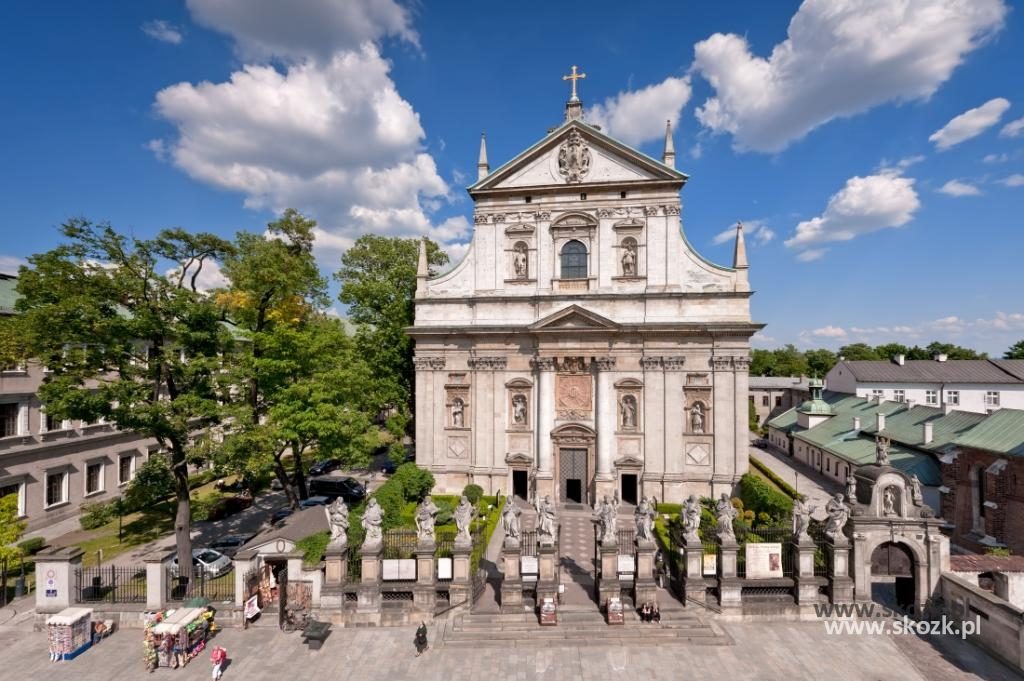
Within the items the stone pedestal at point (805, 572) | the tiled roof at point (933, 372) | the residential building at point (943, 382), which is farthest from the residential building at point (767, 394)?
the stone pedestal at point (805, 572)

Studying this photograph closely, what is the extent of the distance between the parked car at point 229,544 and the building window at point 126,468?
13247mm

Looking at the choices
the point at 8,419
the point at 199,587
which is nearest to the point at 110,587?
the point at 199,587

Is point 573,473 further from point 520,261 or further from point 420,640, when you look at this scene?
point 420,640

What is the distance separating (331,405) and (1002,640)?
23984 millimetres

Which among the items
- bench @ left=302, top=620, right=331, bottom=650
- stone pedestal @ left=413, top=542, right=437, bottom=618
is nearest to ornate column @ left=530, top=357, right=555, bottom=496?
stone pedestal @ left=413, top=542, right=437, bottom=618

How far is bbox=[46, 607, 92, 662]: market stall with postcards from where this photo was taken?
43.2 feet

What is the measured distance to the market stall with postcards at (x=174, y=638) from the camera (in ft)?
41.9

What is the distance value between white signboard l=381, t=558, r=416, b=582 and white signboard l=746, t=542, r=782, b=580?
11.1 meters

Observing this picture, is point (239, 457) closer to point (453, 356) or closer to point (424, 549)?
point (424, 549)

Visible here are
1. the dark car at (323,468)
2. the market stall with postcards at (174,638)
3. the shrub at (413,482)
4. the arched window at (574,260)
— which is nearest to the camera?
the market stall with postcards at (174,638)

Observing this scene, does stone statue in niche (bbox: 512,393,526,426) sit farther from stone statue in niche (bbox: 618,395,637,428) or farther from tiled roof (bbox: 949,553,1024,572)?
tiled roof (bbox: 949,553,1024,572)

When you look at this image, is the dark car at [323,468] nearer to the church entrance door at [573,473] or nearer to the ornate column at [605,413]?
the church entrance door at [573,473]

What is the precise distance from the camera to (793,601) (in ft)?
50.2

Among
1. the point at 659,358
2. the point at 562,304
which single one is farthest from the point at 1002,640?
the point at 562,304
